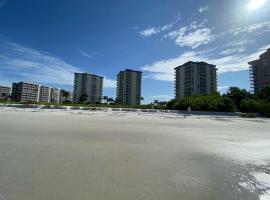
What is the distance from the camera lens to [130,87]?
334ft

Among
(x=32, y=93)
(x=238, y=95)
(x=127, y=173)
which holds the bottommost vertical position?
(x=127, y=173)

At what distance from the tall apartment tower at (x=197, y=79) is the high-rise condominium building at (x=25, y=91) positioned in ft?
328

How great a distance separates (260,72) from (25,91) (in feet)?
453

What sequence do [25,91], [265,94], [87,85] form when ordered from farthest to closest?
[25,91] < [87,85] < [265,94]

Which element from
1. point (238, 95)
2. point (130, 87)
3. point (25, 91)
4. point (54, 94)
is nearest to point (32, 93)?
point (25, 91)

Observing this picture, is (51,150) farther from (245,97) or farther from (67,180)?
(245,97)

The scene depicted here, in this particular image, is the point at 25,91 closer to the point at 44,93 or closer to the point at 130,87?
the point at 44,93

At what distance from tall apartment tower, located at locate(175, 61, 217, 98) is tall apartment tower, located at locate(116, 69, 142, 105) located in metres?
21.5

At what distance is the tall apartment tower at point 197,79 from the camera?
8819cm

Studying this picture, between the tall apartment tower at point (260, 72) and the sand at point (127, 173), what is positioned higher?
the tall apartment tower at point (260, 72)

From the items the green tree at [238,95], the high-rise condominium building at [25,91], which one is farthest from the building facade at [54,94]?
the green tree at [238,95]

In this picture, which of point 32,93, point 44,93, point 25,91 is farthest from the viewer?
point 44,93

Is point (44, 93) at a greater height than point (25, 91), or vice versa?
point (44, 93)

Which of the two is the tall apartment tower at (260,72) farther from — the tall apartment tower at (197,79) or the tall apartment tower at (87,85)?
the tall apartment tower at (87,85)
